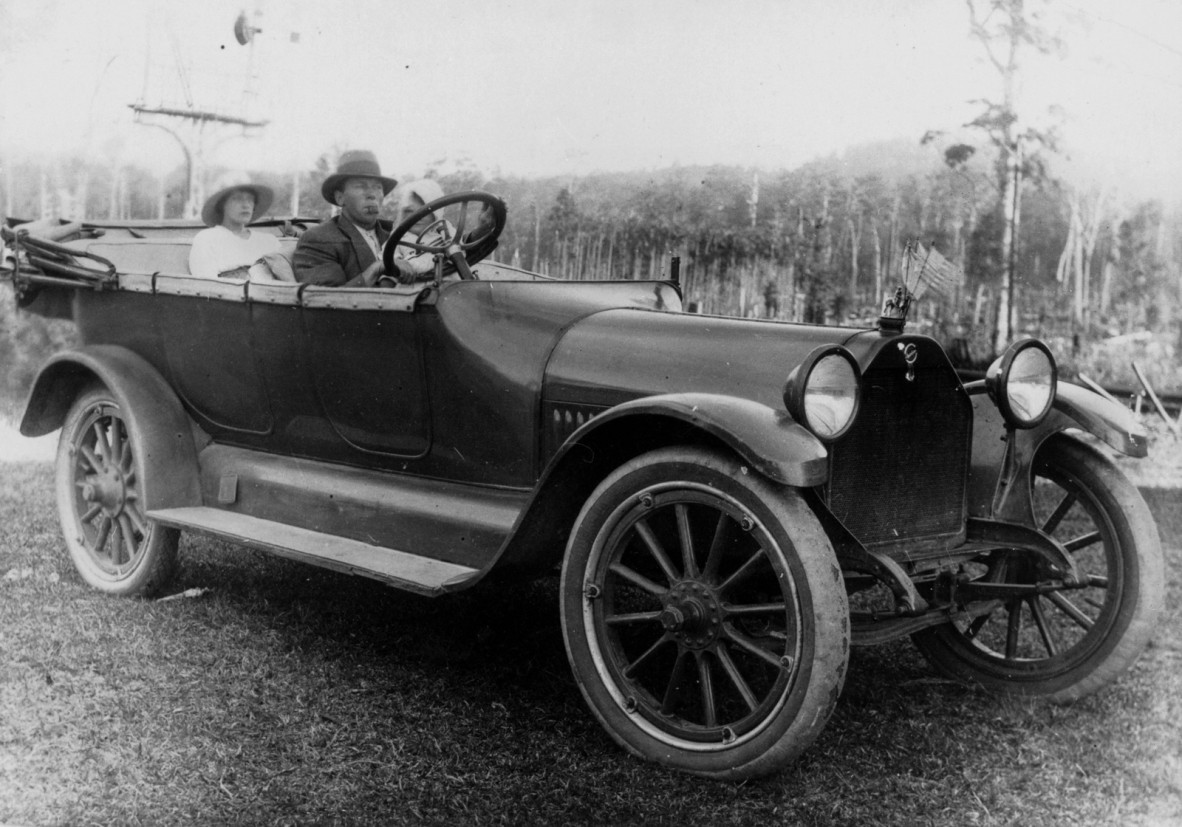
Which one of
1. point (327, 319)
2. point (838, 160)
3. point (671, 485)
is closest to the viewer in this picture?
point (671, 485)

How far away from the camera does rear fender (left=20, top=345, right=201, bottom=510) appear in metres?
4.09

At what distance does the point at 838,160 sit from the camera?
5309 mm

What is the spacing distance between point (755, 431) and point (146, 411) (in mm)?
2658

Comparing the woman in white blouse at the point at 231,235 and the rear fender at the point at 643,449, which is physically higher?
the woman in white blouse at the point at 231,235

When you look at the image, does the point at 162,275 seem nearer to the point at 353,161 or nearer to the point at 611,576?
the point at 353,161

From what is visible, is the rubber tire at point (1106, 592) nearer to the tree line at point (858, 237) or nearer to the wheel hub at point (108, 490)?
the tree line at point (858, 237)

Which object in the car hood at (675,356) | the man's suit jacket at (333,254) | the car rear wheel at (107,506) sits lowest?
the car rear wheel at (107,506)

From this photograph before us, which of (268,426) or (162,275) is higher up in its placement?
(162,275)

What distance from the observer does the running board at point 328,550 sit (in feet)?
10.3

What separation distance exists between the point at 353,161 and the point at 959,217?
3.08 m

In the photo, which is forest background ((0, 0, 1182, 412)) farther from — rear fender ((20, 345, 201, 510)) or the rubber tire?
the rubber tire

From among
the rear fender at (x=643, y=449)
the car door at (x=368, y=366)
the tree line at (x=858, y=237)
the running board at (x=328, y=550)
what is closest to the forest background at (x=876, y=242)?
the tree line at (x=858, y=237)

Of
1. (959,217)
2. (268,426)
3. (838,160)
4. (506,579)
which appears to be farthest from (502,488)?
(959,217)

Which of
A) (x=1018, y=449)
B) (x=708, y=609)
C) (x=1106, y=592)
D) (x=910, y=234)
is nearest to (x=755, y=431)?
(x=708, y=609)
